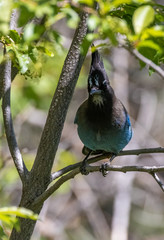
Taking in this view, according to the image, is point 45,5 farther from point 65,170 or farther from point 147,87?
point 147,87

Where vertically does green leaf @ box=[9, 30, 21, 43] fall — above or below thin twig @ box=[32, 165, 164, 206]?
above

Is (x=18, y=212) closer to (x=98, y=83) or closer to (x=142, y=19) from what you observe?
Answer: (x=142, y=19)

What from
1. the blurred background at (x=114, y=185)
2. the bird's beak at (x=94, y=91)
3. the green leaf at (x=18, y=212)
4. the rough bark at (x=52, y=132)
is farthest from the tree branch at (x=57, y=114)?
the blurred background at (x=114, y=185)

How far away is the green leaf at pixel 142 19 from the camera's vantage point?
1.47 metres

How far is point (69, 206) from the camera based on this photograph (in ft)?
22.3

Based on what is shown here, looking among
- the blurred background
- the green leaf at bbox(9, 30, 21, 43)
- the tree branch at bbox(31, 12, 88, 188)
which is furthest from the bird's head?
the blurred background

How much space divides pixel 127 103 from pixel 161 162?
1.04 meters

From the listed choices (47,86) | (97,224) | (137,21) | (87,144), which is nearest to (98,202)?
(97,224)

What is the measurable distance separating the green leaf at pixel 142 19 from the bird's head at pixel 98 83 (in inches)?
52.4

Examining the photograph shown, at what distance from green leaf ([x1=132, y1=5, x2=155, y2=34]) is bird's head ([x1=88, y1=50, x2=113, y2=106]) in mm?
1330

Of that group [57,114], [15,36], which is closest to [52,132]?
[57,114]

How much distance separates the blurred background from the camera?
6180mm

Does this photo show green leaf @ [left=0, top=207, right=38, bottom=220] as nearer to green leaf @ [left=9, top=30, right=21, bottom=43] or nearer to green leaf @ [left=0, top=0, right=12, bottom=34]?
green leaf @ [left=0, top=0, right=12, bottom=34]

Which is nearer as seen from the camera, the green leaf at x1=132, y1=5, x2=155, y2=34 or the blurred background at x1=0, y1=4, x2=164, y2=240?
the green leaf at x1=132, y1=5, x2=155, y2=34
